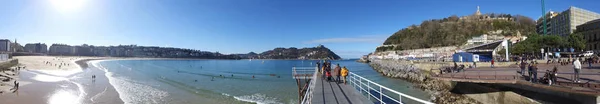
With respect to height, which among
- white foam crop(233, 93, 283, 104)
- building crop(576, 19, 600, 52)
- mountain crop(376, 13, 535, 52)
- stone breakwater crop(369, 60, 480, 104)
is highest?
mountain crop(376, 13, 535, 52)

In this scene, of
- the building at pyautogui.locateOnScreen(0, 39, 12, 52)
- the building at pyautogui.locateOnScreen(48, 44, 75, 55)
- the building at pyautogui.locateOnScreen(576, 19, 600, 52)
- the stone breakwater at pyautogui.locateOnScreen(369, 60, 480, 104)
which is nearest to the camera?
the stone breakwater at pyautogui.locateOnScreen(369, 60, 480, 104)

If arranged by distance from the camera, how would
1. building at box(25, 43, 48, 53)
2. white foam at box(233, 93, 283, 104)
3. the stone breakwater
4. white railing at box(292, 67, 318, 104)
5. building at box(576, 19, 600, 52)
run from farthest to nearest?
1. building at box(25, 43, 48, 53)
2. building at box(576, 19, 600, 52)
3. white foam at box(233, 93, 283, 104)
4. the stone breakwater
5. white railing at box(292, 67, 318, 104)

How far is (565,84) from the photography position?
10.3 meters

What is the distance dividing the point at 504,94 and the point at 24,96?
1263 inches

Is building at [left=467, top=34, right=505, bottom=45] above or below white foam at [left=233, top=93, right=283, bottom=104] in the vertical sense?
above

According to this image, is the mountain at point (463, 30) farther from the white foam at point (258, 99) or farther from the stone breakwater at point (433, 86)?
the white foam at point (258, 99)

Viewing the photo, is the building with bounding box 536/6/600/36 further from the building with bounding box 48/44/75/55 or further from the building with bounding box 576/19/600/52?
the building with bounding box 48/44/75/55

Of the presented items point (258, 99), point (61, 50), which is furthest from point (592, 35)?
point (61, 50)

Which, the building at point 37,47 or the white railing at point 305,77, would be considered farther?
the building at point 37,47

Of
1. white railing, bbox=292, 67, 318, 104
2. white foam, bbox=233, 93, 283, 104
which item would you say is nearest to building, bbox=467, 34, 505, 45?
white railing, bbox=292, 67, 318, 104

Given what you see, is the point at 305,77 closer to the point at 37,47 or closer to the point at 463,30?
the point at 463,30

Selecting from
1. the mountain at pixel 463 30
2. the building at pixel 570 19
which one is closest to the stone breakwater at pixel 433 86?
the building at pixel 570 19

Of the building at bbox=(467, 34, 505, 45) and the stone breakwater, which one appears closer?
the stone breakwater

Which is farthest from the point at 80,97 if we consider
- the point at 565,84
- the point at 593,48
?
the point at 593,48
